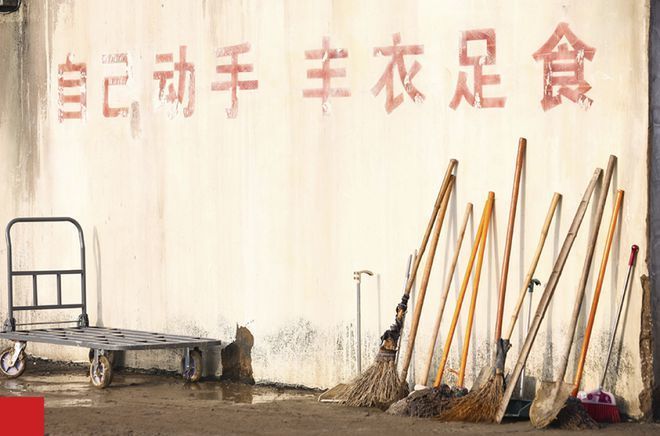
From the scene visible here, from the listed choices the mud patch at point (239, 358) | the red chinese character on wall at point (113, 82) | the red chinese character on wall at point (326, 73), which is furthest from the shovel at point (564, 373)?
the red chinese character on wall at point (113, 82)

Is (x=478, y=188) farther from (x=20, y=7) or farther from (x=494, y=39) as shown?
(x=20, y=7)

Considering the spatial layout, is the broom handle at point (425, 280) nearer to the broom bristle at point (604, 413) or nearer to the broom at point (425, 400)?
the broom at point (425, 400)

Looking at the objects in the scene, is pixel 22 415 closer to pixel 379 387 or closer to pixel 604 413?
pixel 379 387

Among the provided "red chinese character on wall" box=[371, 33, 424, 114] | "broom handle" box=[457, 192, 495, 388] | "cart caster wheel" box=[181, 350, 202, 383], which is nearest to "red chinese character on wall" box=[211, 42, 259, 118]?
"red chinese character on wall" box=[371, 33, 424, 114]

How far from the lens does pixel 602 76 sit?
9.29m

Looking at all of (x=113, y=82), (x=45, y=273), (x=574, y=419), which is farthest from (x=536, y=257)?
(x=45, y=273)

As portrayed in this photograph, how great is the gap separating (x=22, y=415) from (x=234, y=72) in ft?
9.78

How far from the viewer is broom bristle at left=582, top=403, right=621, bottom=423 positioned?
29.9 ft

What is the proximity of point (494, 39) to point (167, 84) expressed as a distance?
3.02m

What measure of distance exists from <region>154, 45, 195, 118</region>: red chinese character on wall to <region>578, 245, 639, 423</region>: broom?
3881 mm

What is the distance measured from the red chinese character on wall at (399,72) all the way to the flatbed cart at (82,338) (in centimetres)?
228

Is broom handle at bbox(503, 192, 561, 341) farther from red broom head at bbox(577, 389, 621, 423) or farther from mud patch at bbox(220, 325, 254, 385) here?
mud patch at bbox(220, 325, 254, 385)

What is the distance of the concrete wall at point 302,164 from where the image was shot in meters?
9.39

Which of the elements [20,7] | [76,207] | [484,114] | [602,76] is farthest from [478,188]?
[20,7]
